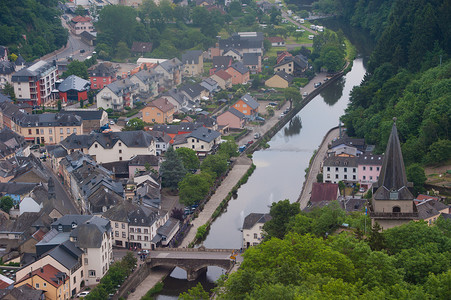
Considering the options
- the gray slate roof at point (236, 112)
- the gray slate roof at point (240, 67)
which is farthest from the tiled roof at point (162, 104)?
the gray slate roof at point (240, 67)

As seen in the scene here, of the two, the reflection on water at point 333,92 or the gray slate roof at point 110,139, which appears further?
the reflection on water at point 333,92

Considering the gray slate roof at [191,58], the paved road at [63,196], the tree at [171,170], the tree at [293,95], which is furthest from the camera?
the gray slate roof at [191,58]

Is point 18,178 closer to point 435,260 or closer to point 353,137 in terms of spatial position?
point 353,137

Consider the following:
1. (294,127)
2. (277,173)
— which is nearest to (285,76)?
(294,127)

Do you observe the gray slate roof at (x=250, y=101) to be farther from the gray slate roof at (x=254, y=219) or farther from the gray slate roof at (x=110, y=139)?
the gray slate roof at (x=254, y=219)

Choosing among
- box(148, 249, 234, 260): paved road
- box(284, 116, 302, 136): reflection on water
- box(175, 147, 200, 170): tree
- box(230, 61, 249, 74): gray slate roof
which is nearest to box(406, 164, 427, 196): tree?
box(148, 249, 234, 260): paved road

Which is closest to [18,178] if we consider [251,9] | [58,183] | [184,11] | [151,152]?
[58,183]

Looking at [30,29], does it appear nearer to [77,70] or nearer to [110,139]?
[77,70]
